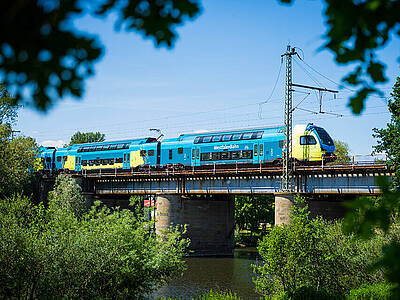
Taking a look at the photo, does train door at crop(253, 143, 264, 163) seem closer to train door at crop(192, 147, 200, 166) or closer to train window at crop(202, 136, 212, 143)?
train window at crop(202, 136, 212, 143)

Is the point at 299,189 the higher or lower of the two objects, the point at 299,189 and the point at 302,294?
the higher

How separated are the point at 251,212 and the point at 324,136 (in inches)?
1253

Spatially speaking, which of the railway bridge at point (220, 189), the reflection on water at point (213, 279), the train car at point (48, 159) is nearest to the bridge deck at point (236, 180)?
the railway bridge at point (220, 189)

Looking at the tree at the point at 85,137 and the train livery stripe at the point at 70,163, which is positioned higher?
the tree at the point at 85,137

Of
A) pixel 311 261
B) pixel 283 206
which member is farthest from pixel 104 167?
pixel 311 261

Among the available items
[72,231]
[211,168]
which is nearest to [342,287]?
[72,231]

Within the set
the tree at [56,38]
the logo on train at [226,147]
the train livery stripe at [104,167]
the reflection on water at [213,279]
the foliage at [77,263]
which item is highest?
the logo on train at [226,147]

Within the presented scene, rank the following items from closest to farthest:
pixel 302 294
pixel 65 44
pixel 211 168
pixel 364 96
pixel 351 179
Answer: pixel 65 44
pixel 364 96
pixel 302 294
pixel 351 179
pixel 211 168

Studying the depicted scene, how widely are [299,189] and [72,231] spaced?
24.2 metres

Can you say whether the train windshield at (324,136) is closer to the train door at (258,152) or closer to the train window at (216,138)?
the train door at (258,152)

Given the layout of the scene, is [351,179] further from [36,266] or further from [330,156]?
[36,266]

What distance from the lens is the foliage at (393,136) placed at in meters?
33.0

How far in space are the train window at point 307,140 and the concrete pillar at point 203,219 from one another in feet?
53.5

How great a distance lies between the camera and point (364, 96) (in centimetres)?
409
